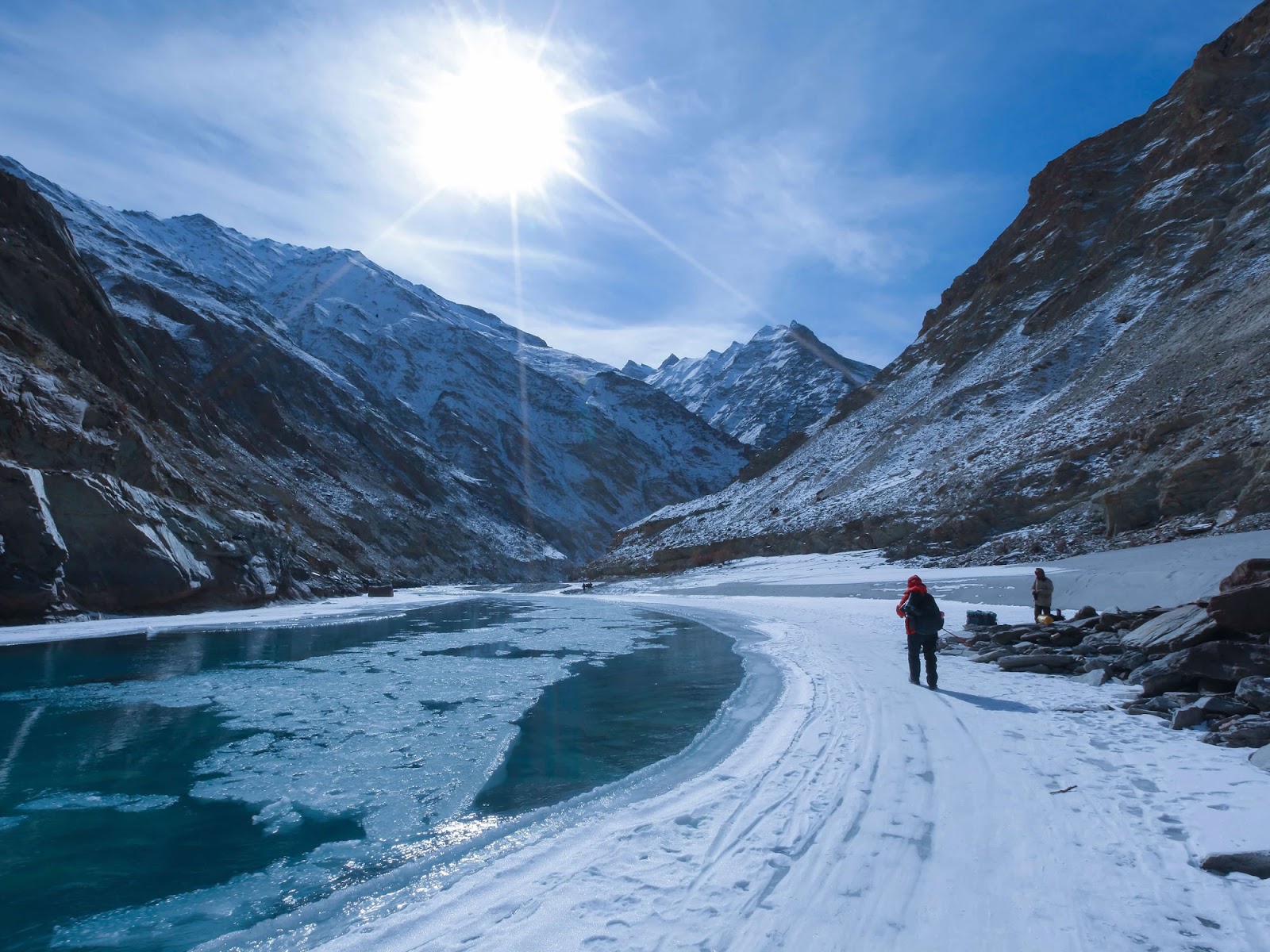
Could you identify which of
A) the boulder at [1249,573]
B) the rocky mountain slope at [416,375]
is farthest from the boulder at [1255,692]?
the rocky mountain slope at [416,375]

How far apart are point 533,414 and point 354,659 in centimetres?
13232

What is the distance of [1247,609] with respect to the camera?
24.7 ft

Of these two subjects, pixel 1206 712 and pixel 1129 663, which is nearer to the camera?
pixel 1206 712

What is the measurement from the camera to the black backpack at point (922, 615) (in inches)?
367

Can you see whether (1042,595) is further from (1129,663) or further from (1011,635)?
(1129,663)

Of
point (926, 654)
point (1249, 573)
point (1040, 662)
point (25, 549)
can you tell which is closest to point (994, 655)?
point (1040, 662)

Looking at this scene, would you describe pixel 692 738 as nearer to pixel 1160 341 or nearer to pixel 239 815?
pixel 239 815

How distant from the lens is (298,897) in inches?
178

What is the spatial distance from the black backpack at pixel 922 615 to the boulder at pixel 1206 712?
302cm

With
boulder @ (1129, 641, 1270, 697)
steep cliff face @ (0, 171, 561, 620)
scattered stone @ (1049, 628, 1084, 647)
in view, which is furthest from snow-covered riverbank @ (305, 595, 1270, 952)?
steep cliff face @ (0, 171, 561, 620)

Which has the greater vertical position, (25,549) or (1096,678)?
(25,549)

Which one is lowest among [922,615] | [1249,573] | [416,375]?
[922,615]

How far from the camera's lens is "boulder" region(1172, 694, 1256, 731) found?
631cm

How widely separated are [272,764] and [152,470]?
26.6 m
